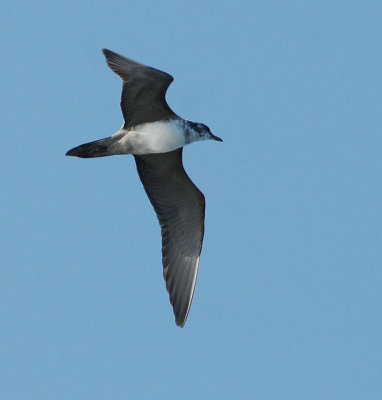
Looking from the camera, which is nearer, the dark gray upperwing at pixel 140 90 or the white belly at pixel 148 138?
the dark gray upperwing at pixel 140 90

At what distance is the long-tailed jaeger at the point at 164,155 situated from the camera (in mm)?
12664

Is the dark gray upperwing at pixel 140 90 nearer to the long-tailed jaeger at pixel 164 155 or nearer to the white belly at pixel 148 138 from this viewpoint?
the long-tailed jaeger at pixel 164 155

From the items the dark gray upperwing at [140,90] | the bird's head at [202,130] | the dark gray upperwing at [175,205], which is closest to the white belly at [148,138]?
the dark gray upperwing at [140,90]

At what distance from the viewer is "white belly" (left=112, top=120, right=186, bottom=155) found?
516 inches

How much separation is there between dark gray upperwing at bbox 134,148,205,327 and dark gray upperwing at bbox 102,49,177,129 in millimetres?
854

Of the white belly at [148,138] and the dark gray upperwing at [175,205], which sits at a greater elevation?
the white belly at [148,138]

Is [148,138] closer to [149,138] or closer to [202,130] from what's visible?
[149,138]

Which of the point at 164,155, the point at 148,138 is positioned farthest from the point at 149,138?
the point at 164,155

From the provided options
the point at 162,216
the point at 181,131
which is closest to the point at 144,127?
the point at 181,131

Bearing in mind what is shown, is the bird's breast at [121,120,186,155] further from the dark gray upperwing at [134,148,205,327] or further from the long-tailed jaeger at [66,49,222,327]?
the dark gray upperwing at [134,148,205,327]

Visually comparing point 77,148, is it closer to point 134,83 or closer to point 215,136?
point 134,83

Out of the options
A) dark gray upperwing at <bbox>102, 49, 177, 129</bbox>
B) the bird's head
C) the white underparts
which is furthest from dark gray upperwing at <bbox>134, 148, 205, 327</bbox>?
dark gray upperwing at <bbox>102, 49, 177, 129</bbox>

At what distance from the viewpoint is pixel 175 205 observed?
13984mm

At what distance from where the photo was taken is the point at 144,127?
43.2 ft
